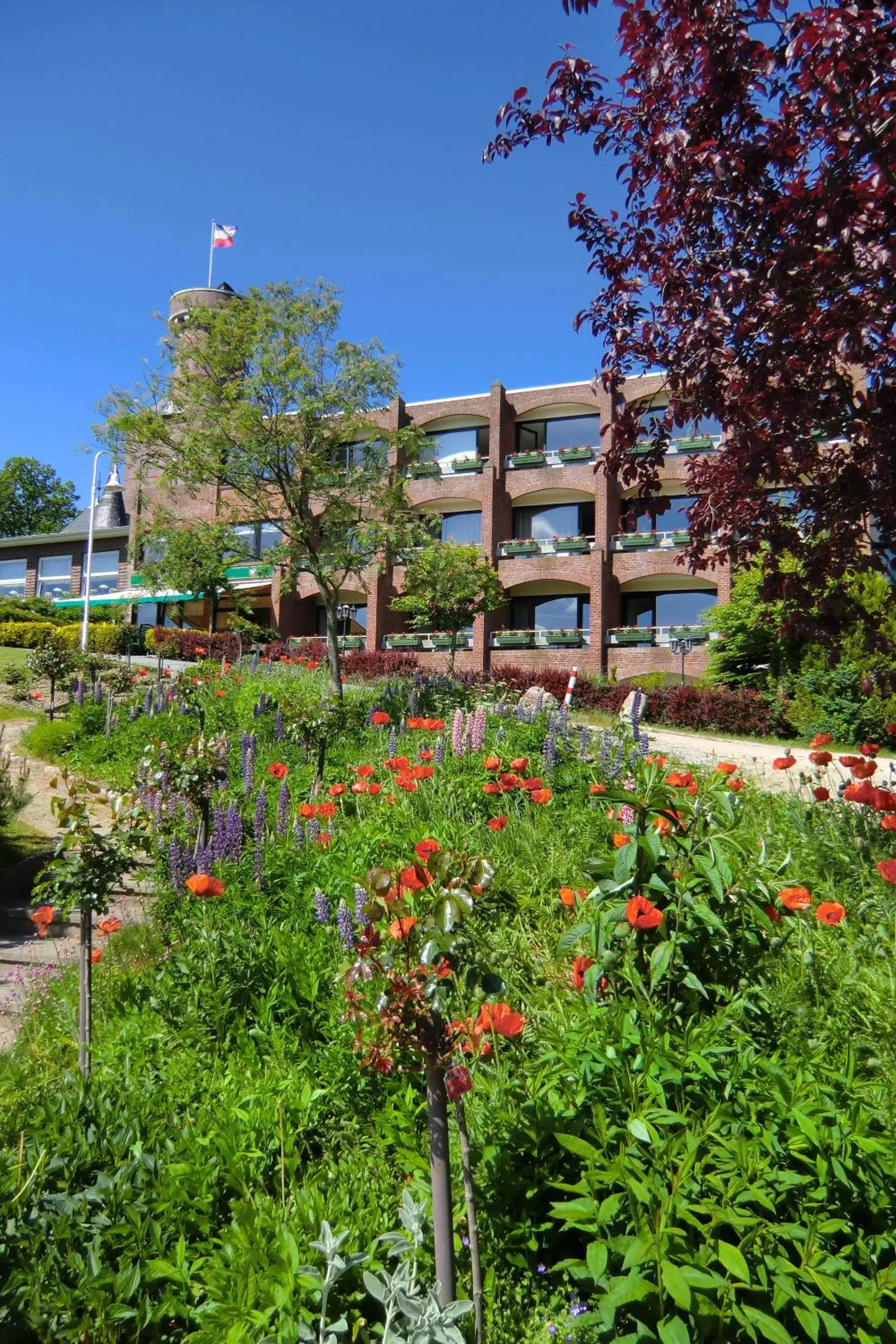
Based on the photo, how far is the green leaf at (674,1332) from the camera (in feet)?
4.95

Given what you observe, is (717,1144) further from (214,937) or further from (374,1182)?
(214,937)

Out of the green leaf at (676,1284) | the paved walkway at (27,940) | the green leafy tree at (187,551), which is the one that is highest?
the green leafy tree at (187,551)

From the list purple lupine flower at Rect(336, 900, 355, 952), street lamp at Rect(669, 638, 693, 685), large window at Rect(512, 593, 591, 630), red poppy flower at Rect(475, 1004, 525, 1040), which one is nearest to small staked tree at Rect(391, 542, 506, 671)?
street lamp at Rect(669, 638, 693, 685)

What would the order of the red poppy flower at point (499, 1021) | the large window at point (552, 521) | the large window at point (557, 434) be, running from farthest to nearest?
the large window at point (552, 521) → the large window at point (557, 434) → the red poppy flower at point (499, 1021)

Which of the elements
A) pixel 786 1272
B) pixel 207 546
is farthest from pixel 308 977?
pixel 207 546

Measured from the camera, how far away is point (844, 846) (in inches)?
182

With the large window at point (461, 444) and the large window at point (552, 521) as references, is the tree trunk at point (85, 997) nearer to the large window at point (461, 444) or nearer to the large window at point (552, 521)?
the large window at point (552, 521)

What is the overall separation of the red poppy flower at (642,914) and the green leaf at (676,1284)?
0.85 metres

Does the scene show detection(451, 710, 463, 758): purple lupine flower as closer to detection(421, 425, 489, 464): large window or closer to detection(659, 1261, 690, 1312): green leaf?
detection(659, 1261, 690, 1312): green leaf

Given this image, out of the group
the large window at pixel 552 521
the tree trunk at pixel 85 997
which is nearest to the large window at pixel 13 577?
the large window at pixel 552 521

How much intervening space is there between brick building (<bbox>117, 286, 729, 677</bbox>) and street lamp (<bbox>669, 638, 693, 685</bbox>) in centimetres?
26

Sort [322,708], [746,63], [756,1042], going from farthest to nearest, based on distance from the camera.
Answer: [322,708] < [746,63] < [756,1042]

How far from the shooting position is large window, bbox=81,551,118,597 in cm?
4116

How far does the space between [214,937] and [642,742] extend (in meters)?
4.10
